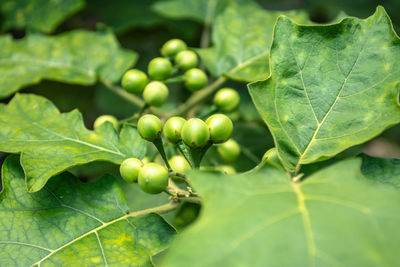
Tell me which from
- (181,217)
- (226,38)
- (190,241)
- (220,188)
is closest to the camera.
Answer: (190,241)

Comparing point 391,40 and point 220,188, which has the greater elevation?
point 391,40

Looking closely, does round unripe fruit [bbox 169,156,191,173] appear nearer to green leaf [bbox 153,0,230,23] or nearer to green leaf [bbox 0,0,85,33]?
green leaf [bbox 153,0,230,23]

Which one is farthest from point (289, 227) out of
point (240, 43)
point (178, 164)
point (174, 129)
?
point (240, 43)

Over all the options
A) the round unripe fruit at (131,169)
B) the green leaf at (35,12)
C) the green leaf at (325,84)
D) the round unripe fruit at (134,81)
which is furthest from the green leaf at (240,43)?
the green leaf at (35,12)

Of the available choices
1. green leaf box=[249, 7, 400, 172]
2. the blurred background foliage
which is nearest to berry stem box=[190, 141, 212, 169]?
green leaf box=[249, 7, 400, 172]

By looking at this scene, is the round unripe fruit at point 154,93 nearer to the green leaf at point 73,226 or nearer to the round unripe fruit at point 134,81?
the round unripe fruit at point 134,81

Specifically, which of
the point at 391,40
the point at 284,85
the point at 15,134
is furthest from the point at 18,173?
the point at 391,40

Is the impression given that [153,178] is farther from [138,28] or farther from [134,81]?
[138,28]

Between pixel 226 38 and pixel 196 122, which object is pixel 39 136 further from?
pixel 226 38
